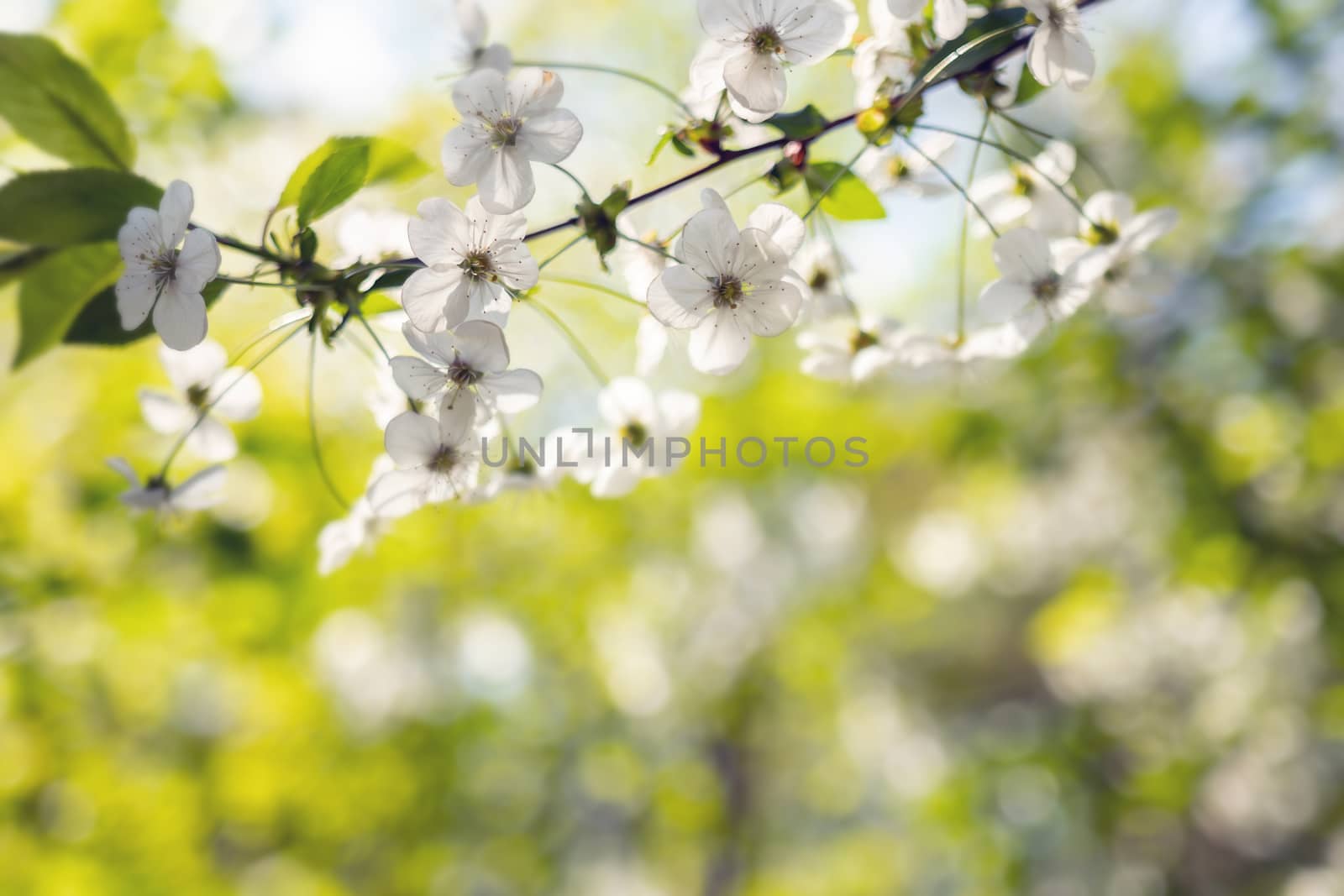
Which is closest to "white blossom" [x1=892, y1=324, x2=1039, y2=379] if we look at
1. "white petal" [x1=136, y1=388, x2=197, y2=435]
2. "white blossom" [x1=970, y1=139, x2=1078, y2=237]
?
"white blossom" [x1=970, y1=139, x2=1078, y2=237]

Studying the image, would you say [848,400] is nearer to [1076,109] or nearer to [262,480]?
[1076,109]

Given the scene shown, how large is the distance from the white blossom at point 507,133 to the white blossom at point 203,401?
36 centimetres

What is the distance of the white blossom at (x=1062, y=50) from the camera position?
A: 53 centimetres

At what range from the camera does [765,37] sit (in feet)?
1.83

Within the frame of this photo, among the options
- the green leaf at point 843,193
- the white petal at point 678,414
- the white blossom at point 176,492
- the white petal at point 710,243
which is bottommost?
the white blossom at point 176,492

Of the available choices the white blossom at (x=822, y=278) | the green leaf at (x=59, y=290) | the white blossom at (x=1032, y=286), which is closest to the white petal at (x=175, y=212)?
the green leaf at (x=59, y=290)

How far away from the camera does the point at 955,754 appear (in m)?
3.84

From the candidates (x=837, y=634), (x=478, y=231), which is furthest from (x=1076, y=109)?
(x=478, y=231)

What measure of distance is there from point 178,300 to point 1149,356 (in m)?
2.25

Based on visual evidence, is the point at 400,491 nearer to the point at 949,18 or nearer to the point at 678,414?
the point at 678,414

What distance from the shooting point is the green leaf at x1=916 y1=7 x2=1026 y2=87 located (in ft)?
1.77

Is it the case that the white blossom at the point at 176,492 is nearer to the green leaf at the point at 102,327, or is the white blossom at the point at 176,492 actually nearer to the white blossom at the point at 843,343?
the green leaf at the point at 102,327

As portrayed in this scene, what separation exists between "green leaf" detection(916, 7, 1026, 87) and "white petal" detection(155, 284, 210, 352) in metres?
0.47

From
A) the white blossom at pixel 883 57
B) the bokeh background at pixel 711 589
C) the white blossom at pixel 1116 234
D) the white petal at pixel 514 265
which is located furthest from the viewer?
the bokeh background at pixel 711 589
